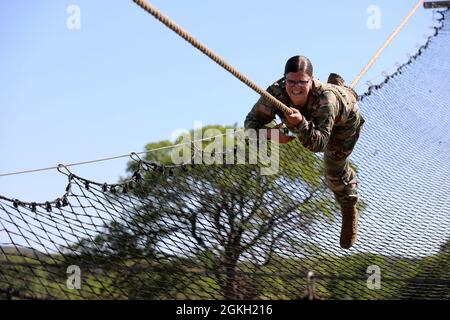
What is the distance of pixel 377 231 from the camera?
14.9ft

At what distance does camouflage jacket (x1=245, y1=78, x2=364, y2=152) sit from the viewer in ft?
8.00

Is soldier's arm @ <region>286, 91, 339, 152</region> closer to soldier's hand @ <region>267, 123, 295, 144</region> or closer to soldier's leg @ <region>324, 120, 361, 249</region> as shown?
soldier's hand @ <region>267, 123, 295, 144</region>

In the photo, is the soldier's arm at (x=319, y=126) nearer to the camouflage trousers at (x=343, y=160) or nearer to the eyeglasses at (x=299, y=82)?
the eyeglasses at (x=299, y=82)

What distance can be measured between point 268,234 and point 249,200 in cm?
87

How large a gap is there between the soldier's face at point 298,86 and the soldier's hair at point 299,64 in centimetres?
1

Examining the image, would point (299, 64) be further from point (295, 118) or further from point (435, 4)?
point (435, 4)

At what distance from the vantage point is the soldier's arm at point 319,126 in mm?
2416

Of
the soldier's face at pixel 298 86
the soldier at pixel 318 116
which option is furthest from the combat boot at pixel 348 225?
the soldier's face at pixel 298 86

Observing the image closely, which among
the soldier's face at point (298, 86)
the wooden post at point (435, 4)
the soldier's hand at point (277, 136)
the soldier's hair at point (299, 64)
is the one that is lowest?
the soldier's hand at point (277, 136)

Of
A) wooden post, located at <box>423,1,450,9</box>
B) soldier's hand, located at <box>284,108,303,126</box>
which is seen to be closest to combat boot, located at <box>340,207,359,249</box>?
soldier's hand, located at <box>284,108,303,126</box>

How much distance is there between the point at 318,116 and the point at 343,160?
2.03 ft

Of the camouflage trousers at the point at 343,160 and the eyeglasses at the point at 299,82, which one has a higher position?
the eyeglasses at the point at 299,82

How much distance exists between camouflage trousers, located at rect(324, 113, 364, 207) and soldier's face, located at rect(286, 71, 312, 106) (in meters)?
0.37
